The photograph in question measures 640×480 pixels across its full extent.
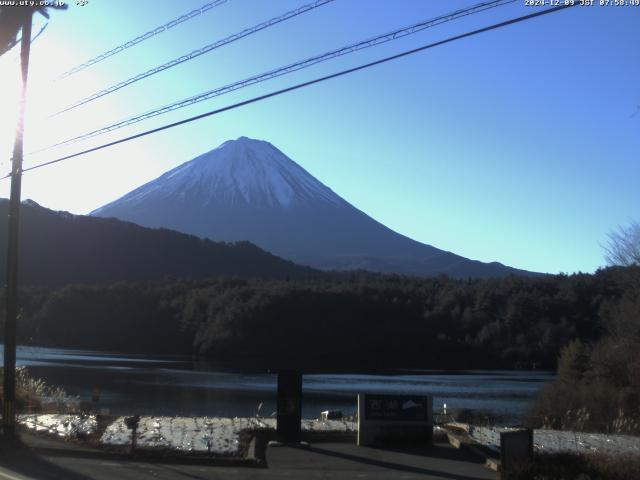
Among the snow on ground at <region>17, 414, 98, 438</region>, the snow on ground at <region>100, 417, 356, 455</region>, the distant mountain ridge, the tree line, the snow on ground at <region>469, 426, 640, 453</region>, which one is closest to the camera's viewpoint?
the snow on ground at <region>100, 417, 356, 455</region>

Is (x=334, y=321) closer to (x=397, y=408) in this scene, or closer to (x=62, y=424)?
(x=62, y=424)

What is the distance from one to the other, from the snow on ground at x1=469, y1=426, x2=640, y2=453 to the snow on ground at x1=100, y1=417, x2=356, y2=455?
8.34 feet

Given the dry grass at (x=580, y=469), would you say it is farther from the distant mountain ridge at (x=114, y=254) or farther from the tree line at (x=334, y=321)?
the distant mountain ridge at (x=114, y=254)

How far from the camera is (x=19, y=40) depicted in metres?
15.9

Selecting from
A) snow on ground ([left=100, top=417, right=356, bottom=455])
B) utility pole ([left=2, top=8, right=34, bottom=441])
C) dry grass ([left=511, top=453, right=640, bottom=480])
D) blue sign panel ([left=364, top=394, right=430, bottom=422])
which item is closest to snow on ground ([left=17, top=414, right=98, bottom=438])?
snow on ground ([left=100, top=417, right=356, bottom=455])

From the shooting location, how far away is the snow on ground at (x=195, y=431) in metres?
13.4

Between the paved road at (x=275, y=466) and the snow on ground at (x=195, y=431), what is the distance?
72 cm

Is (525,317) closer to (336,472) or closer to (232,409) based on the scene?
(232,409)

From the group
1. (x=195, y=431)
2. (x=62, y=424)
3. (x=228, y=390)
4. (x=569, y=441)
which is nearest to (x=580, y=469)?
(x=569, y=441)

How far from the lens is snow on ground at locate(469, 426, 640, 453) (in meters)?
14.1

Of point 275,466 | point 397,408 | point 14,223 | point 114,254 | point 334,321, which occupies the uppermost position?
point 114,254

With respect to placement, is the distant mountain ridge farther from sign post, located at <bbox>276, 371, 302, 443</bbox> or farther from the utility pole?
sign post, located at <bbox>276, 371, 302, 443</bbox>

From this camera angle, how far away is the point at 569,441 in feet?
49.3

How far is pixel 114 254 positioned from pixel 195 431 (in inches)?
3687
